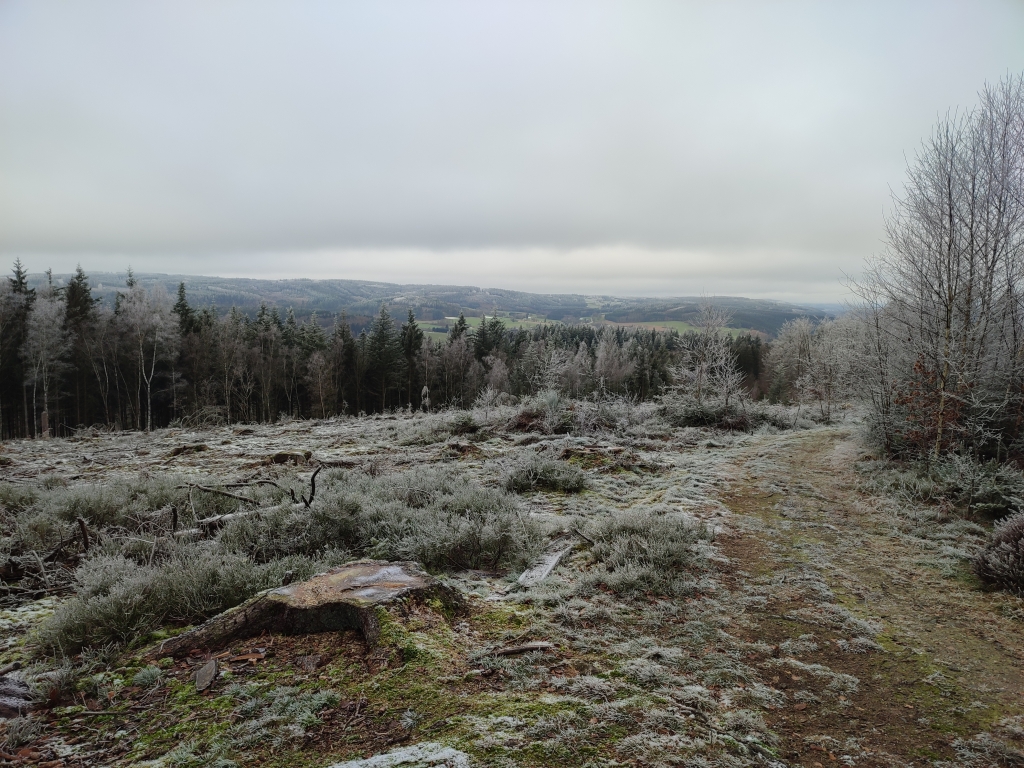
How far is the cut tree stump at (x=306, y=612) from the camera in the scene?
378cm

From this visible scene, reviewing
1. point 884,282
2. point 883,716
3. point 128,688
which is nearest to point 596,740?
point 883,716

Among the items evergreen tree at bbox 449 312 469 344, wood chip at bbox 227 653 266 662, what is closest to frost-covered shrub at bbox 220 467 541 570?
wood chip at bbox 227 653 266 662

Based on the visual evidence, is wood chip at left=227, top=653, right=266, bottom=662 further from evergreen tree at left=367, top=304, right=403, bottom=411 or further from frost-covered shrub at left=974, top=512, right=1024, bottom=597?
evergreen tree at left=367, top=304, right=403, bottom=411

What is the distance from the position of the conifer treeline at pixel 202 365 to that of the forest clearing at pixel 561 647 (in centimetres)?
1268

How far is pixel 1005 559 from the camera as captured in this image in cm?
559

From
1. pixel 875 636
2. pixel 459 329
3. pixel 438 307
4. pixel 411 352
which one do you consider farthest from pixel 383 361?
pixel 438 307

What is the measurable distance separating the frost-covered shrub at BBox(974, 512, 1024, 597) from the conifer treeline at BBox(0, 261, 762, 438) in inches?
530

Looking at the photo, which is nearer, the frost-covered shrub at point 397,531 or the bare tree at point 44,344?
the frost-covered shrub at point 397,531

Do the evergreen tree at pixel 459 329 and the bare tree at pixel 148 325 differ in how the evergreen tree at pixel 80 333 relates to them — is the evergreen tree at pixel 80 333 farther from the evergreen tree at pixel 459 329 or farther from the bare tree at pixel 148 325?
the evergreen tree at pixel 459 329

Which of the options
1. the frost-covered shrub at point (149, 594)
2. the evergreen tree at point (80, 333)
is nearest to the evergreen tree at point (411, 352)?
the evergreen tree at point (80, 333)

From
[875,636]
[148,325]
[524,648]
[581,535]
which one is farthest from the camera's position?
[148,325]

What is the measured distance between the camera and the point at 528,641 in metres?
4.00

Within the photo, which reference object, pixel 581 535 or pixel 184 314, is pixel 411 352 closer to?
pixel 184 314

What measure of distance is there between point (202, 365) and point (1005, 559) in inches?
1627
